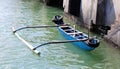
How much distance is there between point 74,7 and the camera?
2484cm

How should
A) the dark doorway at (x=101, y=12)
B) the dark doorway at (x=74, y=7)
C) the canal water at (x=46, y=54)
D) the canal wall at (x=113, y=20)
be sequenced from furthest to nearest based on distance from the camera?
the dark doorway at (x=74, y=7) → the dark doorway at (x=101, y=12) → the canal wall at (x=113, y=20) → the canal water at (x=46, y=54)

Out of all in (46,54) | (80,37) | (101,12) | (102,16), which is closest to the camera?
(46,54)

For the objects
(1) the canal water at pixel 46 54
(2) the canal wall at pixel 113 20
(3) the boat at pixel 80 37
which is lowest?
(1) the canal water at pixel 46 54

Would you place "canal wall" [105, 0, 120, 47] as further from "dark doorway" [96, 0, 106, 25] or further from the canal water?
the canal water

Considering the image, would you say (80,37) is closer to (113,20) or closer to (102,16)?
(113,20)

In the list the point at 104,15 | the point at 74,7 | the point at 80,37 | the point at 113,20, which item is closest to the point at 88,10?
the point at 104,15

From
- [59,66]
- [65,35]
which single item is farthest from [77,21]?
[59,66]

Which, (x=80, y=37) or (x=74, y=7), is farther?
(x=74, y=7)

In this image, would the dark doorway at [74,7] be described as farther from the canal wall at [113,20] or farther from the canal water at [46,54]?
the canal wall at [113,20]

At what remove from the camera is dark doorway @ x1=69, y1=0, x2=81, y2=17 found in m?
24.5

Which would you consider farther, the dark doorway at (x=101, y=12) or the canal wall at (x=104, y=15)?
the dark doorway at (x=101, y=12)

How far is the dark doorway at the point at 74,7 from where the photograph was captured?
80.5 ft

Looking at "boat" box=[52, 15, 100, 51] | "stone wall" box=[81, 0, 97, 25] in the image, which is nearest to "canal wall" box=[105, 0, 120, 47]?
"stone wall" box=[81, 0, 97, 25]

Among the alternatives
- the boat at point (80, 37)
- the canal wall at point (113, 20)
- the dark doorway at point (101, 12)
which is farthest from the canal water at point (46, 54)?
the dark doorway at point (101, 12)
